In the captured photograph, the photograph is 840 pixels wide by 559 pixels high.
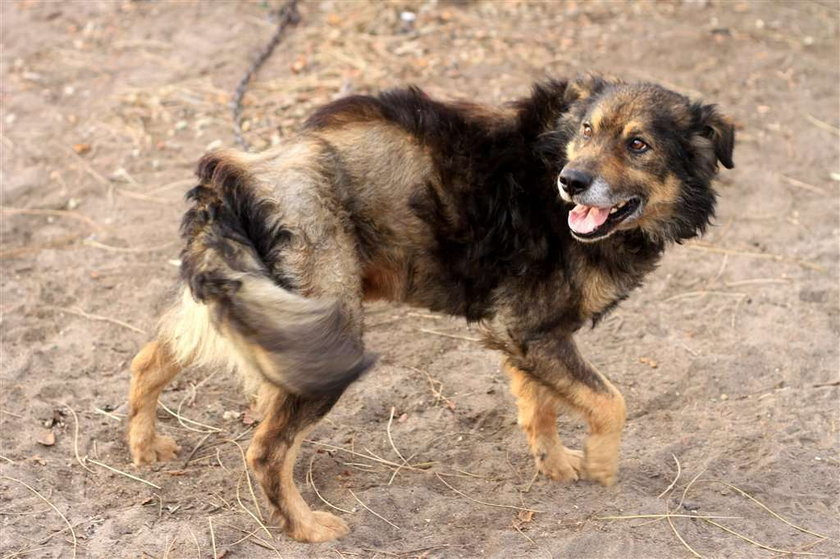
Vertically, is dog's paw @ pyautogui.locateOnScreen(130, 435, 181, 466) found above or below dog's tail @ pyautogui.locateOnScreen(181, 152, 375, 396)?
below

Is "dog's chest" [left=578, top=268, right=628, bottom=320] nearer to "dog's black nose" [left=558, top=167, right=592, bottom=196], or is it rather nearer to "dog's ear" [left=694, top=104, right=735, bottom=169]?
"dog's black nose" [left=558, top=167, right=592, bottom=196]

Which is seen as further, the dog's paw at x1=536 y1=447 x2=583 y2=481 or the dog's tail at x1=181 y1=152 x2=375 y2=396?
the dog's paw at x1=536 y1=447 x2=583 y2=481

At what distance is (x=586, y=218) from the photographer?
4.92 meters

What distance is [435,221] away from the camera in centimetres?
502

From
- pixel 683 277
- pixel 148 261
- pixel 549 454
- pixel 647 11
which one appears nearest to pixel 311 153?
pixel 549 454

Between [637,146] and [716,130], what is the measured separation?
483 millimetres

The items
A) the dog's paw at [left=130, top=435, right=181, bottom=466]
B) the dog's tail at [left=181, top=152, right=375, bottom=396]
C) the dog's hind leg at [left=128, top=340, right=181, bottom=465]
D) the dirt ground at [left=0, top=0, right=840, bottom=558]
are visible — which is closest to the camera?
the dog's tail at [left=181, top=152, right=375, bottom=396]

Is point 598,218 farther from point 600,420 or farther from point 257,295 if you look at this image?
point 257,295

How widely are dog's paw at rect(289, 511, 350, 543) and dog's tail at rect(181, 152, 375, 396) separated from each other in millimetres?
830

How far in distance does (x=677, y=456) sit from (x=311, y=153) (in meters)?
2.78

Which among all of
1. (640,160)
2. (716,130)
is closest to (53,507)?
(640,160)

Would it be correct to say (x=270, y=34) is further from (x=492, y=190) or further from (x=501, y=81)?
(x=492, y=190)

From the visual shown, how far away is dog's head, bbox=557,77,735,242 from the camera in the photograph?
4.86 m

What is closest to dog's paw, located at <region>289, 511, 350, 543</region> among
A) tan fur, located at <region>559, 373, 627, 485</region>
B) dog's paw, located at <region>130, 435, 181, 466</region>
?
dog's paw, located at <region>130, 435, 181, 466</region>
